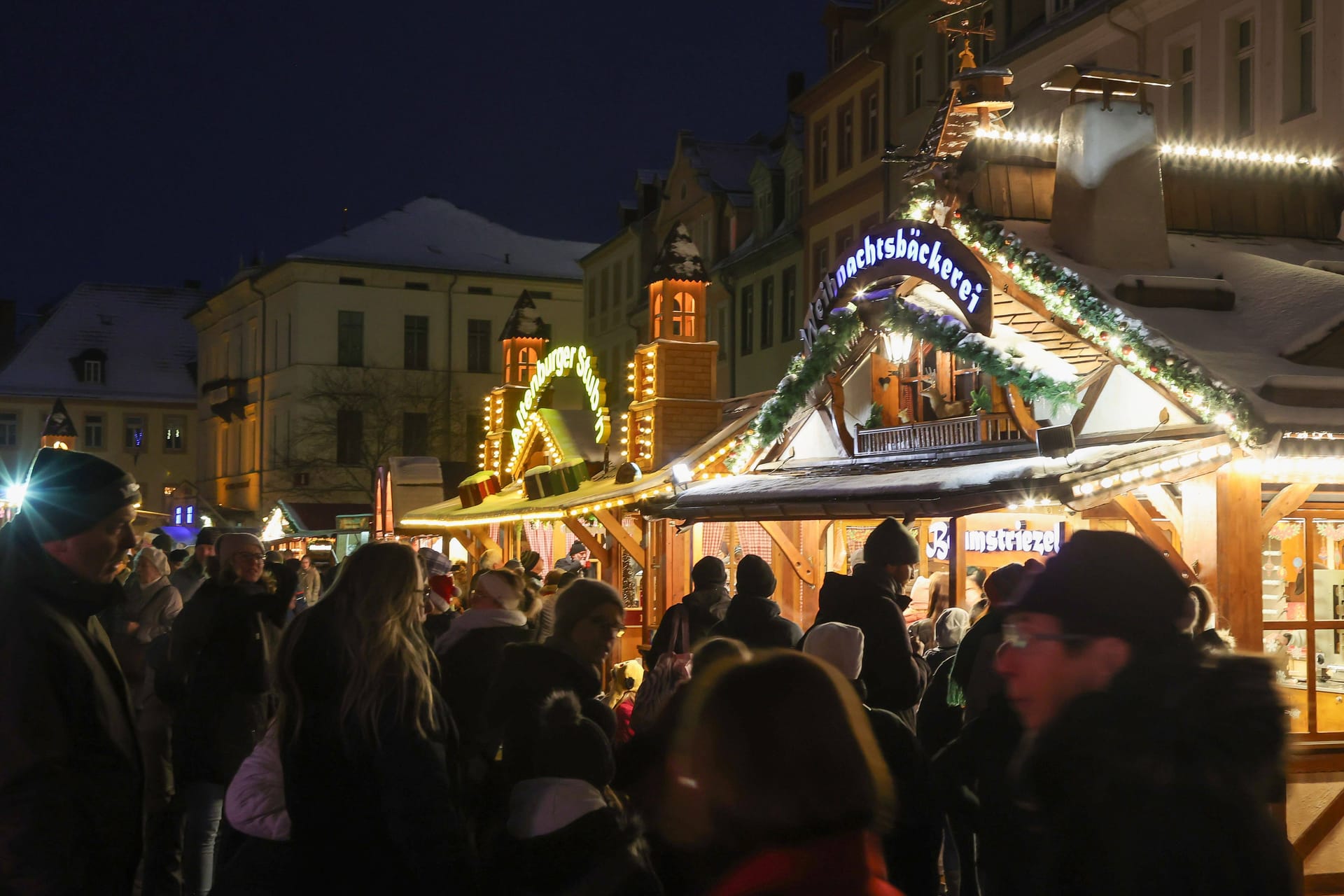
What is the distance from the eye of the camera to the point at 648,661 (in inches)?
360

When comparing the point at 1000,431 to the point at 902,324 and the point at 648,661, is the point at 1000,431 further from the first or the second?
the point at 648,661

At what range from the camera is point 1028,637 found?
298 cm

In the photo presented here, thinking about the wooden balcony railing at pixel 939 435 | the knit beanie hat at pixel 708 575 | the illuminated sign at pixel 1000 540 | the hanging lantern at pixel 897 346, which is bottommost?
the knit beanie hat at pixel 708 575

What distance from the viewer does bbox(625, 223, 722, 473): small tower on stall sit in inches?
724

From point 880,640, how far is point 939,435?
17.7 feet

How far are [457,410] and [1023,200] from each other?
154ft

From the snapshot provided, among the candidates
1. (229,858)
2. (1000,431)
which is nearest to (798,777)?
(229,858)

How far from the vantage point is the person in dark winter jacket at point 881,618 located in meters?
7.02

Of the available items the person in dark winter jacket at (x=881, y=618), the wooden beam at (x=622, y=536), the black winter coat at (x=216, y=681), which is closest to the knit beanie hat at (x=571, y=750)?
the black winter coat at (x=216, y=681)

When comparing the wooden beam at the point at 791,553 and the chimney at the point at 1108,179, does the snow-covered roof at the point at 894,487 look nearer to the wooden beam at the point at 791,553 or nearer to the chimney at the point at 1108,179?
the wooden beam at the point at 791,553

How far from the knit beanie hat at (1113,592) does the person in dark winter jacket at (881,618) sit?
160 inches

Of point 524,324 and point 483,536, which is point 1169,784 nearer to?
point 483,536

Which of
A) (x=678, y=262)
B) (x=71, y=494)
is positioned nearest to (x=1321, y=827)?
(x=71, y=494)

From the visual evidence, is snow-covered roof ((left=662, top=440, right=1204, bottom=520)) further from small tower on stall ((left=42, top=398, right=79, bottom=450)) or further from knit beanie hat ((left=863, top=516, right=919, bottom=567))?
small tower on stall ((left=42, top=398, right=79, bottom=450))
